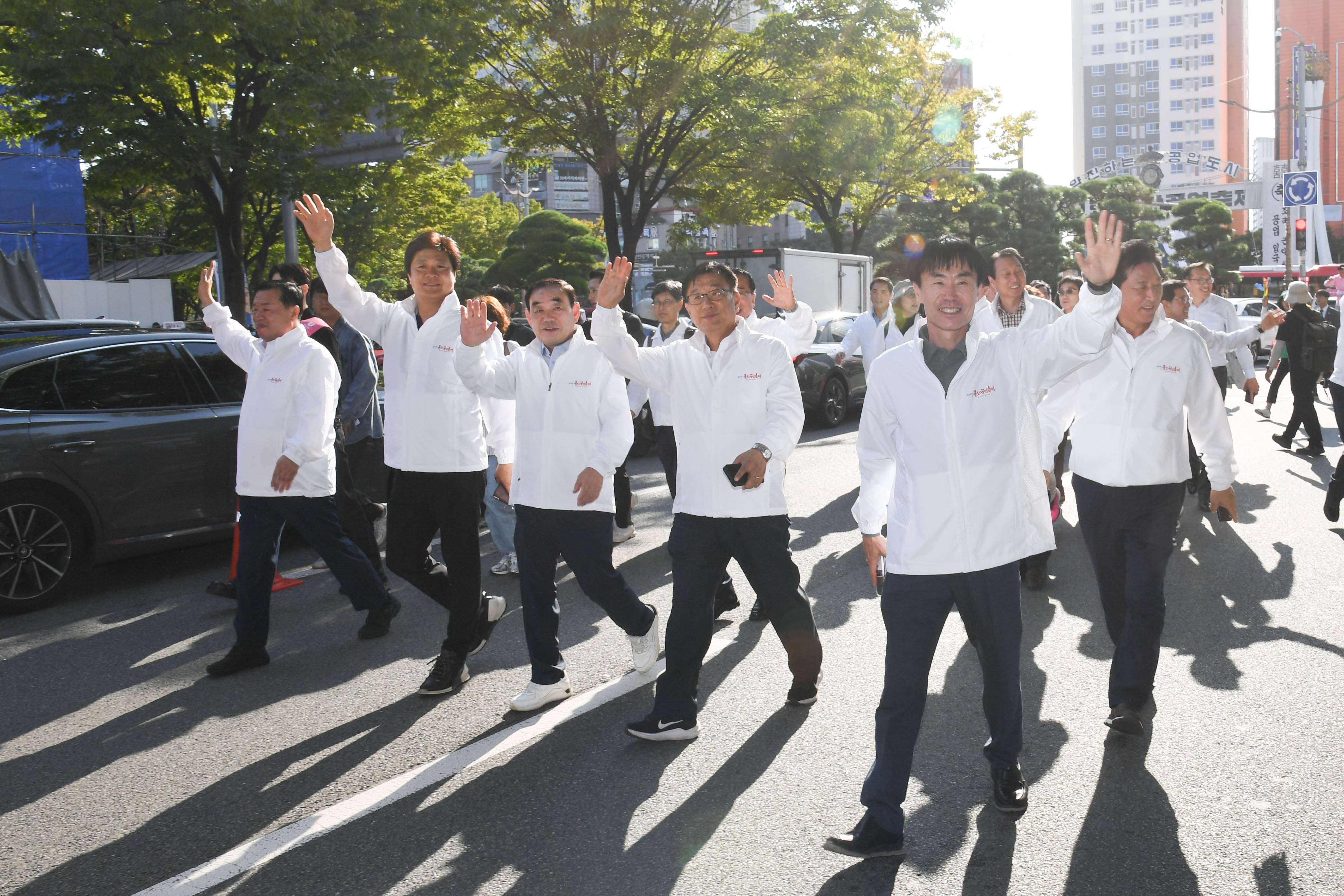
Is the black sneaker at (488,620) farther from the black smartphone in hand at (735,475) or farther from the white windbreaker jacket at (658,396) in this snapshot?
the black smartphone in hand at (735,475)

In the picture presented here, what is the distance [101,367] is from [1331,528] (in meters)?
8.22

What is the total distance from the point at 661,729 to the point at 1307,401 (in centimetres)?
1020

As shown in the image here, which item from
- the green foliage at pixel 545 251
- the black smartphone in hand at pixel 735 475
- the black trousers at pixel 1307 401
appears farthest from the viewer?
the green foliage at pixel 545 251

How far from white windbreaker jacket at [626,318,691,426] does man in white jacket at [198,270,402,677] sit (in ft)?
6.02

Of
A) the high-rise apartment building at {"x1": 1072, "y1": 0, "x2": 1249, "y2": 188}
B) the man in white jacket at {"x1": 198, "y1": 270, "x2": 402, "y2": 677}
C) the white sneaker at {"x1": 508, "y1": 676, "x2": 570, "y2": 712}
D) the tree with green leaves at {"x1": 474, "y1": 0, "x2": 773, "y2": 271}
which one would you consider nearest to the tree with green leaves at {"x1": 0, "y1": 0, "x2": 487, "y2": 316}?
the tree with green leaves at {"x1": 474, "y1": 0, "x2": 773, "y2": 271}

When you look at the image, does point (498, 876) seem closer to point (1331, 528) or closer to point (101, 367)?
point (101, 367)

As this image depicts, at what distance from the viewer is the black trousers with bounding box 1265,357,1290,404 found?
586 inches

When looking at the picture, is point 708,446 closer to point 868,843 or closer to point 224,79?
point 868,843

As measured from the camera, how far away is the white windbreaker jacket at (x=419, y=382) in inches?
188

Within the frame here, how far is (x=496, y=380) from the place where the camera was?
15.0 ft

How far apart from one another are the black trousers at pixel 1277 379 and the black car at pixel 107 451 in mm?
12841

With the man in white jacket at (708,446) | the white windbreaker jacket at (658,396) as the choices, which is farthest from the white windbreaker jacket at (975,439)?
the white windbreaker jacket at (658,396)

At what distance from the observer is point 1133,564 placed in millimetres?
4301

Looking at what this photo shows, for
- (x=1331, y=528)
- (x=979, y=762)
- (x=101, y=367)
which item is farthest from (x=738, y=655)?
(x=1331, y=528)
